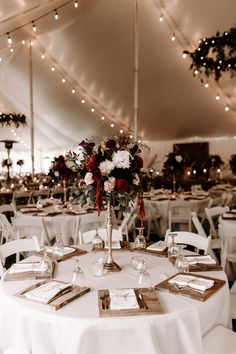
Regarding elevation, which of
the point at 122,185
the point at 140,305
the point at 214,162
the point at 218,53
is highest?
the point at 218,53

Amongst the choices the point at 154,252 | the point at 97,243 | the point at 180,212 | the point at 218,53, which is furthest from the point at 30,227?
the point at 218,53

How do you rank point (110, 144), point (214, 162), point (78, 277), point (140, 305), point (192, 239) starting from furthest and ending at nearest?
point (214, 162) → point (192, 239) → point (110, 144) → point (78, 277) → point (140, 305)

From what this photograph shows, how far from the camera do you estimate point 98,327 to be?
1.94 meters

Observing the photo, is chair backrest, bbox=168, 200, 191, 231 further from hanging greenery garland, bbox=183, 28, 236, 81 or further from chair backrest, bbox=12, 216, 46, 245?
chair backrest, bbox=12, 216, 46, 245

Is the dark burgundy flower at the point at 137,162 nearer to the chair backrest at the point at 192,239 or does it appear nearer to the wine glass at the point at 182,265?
the wine glass at the point at 182,265

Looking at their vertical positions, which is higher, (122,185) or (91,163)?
(91,163)

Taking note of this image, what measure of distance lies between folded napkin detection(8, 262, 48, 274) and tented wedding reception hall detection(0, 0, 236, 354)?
0.07 feet

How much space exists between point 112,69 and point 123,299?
32.4ft

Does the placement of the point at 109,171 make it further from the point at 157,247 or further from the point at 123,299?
the point at 157,247

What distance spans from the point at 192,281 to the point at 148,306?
475mm

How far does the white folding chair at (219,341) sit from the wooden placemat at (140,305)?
43 centimetres

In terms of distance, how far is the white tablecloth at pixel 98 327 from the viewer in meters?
1.94

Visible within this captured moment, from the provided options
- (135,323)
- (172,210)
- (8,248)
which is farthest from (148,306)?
(172,210)

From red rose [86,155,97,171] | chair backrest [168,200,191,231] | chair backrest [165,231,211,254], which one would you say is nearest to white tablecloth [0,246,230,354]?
red rose [86,155,97,171]
